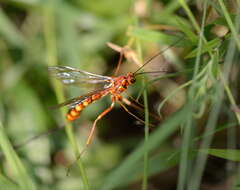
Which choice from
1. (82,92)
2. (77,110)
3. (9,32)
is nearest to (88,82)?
(77,110)

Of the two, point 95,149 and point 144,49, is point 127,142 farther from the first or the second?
point 144,49

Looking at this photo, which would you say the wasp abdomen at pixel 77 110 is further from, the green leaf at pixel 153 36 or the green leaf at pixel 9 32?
the green leaf at pixel 9 32

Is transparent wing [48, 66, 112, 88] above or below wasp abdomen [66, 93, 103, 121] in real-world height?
above

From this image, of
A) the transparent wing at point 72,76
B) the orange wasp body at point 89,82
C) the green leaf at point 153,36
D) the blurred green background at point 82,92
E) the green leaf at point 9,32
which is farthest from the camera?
the green leaf at point 9,32

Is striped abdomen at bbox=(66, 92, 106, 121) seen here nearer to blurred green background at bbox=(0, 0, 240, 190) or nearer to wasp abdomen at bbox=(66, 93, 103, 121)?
wasp abdomen at bbox=(66, 93, 103, 121)

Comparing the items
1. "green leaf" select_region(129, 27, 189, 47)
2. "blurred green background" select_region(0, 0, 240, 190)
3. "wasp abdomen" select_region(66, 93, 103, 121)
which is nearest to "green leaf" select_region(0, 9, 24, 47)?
"blurred green background" select_region(0, 0, 240, 190)

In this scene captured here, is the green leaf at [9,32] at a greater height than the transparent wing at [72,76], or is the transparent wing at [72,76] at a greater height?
the green leaf at [9,32]

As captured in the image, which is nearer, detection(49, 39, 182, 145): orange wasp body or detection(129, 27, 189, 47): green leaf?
detection(129, 27, 189, 47): green leaf

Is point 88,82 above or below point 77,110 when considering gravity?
above

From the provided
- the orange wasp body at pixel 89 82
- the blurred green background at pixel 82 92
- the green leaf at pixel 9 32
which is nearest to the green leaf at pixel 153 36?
the orange wasp body at pixel 89 82

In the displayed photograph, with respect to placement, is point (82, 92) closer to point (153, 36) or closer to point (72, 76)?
point (72, 76)

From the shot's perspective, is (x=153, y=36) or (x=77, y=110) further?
(x=77, y=110)
